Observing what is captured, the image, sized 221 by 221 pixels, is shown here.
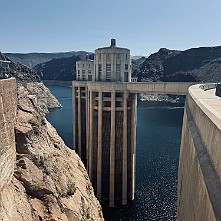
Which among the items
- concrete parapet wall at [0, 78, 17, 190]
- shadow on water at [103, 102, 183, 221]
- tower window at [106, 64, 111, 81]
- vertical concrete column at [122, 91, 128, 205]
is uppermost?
tower window at [106, 64, 111, 81]

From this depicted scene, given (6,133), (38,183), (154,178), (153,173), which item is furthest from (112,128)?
(6,133)

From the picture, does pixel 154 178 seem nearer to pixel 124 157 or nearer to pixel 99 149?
pixel 124 157

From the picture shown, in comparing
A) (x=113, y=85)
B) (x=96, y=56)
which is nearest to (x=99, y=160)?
(x=113, y=85)

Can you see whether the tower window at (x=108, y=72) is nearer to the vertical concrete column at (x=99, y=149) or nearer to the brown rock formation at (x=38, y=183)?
the vertical concrete column at (x=99, y=149)

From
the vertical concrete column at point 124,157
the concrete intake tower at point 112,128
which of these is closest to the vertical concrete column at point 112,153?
the concrete intake tower at point 112,128

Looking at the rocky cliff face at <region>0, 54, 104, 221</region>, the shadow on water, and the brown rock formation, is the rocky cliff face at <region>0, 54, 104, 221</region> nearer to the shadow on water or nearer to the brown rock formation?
the brown rock formation

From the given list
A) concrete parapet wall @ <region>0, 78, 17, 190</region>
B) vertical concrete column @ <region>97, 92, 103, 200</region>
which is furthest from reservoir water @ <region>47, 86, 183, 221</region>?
concrete parapet wall @ <region>0, 78, 17, 190</region>
